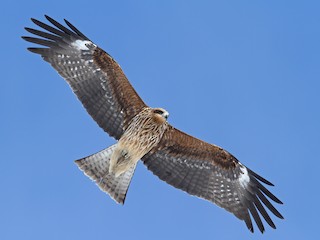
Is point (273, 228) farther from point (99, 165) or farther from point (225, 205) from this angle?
point (99, 165)

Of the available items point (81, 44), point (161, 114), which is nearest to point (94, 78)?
point (81, 44)

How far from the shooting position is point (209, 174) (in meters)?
17.4

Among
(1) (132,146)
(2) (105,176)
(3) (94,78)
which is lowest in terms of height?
(2) (105,176)

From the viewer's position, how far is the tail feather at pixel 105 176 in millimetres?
16891

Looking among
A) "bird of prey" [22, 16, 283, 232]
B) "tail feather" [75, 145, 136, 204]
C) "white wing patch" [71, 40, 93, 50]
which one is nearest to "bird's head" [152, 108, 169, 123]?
"bird of prey" [22, 16, 283, 232]

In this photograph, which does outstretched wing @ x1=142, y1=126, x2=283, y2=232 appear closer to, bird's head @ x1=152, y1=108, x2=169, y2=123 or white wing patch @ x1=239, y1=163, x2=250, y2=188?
white wing patch @ x1=239, y1=163, x2=250, y2=188

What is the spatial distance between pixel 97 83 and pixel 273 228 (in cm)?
470

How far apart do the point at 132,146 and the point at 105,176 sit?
3.12 ft

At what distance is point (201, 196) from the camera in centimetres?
1714

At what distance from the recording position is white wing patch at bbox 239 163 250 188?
1734cm

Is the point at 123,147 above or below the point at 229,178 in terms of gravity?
below

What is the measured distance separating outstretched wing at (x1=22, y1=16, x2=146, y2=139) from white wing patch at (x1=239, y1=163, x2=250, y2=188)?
102 inches

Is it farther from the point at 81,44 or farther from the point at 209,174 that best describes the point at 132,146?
the point at 81,44

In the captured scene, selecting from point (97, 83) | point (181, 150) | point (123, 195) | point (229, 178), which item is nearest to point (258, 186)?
point (229, 178)
